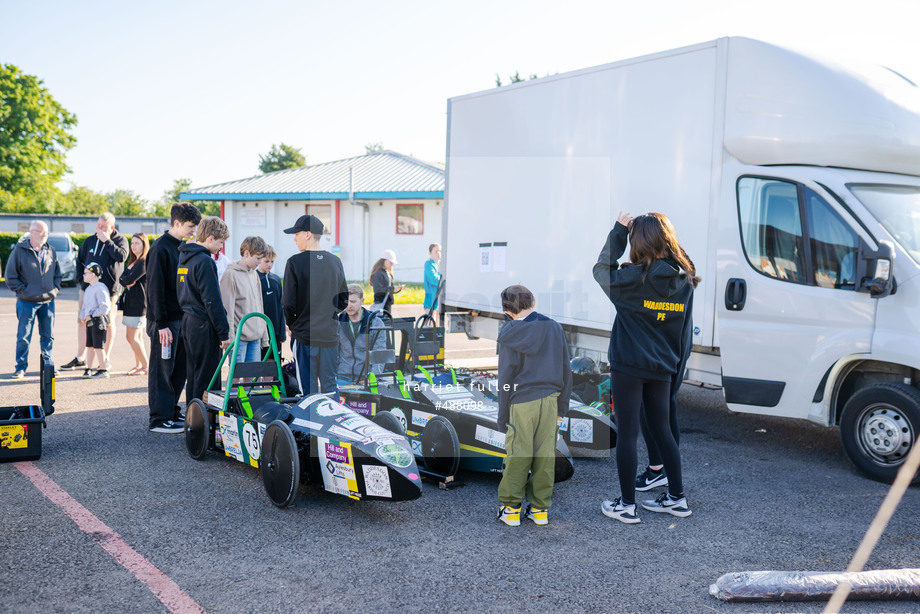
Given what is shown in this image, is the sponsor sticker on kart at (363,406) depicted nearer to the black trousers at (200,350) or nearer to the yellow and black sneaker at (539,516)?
the black trousers at (200,350)

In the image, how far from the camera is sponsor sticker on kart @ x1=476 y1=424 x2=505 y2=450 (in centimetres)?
519

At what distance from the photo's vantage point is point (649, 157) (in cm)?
658

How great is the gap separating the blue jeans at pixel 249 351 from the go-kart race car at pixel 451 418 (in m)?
1.34

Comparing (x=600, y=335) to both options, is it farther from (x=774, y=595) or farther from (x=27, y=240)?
(x=27, y=240)

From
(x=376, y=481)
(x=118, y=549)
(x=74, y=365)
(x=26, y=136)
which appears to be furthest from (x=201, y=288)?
(x=26, y=136)

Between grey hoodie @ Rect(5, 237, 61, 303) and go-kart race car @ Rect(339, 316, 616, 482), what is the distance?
4.59 metres

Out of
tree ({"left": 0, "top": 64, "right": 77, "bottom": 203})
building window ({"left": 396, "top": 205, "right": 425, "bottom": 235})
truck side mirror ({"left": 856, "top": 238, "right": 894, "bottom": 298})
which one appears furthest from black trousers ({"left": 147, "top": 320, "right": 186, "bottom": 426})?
tree ({"left": 0, "top": 64, "right": 77, "bottom": 203})

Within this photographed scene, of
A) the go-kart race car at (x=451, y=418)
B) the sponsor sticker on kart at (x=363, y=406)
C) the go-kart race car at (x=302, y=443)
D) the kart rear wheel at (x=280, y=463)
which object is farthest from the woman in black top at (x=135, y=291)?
the kart rear wheel at (x=280, y=463)

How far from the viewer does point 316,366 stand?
6.48 metres

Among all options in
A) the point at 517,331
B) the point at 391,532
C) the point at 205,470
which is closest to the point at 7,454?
the point at 205,470

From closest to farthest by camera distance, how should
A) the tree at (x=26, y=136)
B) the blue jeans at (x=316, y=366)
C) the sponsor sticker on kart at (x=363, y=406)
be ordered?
the sponsor sticker on kart at (x=363, y=406), the blue jeans at (x=316, y=366), the tree at (x=26, y=136)

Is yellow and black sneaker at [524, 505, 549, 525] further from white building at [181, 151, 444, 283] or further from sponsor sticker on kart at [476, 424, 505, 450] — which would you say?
white building at [181, 151, 444, 283]

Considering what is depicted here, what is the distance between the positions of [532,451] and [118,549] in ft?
7.59

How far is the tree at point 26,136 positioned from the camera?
4438cm
